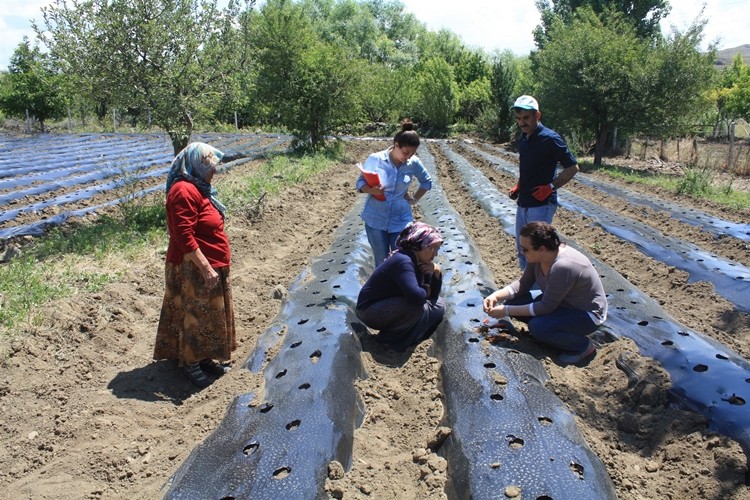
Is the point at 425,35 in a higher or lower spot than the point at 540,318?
higher

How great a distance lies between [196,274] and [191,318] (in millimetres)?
290

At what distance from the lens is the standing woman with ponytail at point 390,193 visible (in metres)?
3.99

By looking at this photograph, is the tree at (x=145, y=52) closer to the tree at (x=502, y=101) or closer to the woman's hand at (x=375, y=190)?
the woman's hand at (x=375, y=190)

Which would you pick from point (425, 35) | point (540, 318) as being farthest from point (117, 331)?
point (425, 35)

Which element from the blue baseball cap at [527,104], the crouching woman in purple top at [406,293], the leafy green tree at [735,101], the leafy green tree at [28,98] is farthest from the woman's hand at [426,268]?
the leafy green tree at [28,98]

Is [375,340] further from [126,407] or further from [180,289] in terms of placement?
[126,407]

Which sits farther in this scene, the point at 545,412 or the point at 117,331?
the point at 117,331

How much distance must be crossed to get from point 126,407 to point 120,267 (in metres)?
2.50

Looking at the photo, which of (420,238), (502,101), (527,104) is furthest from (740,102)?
(420,238)

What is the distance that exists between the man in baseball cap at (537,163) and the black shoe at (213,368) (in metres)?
2.51

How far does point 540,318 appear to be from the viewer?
358 centimetres

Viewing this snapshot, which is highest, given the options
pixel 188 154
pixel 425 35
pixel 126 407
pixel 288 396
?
pixel 425 35

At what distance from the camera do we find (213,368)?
3.69 metres

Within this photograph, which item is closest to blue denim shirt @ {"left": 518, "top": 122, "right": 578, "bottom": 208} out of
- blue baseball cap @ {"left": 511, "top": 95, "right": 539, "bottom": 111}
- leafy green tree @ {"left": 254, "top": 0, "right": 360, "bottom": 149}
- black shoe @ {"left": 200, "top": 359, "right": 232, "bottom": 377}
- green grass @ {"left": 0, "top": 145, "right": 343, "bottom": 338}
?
blue baseball cap @ {"left": 511, "top": 95, "right": 539, "bottom": 111}
